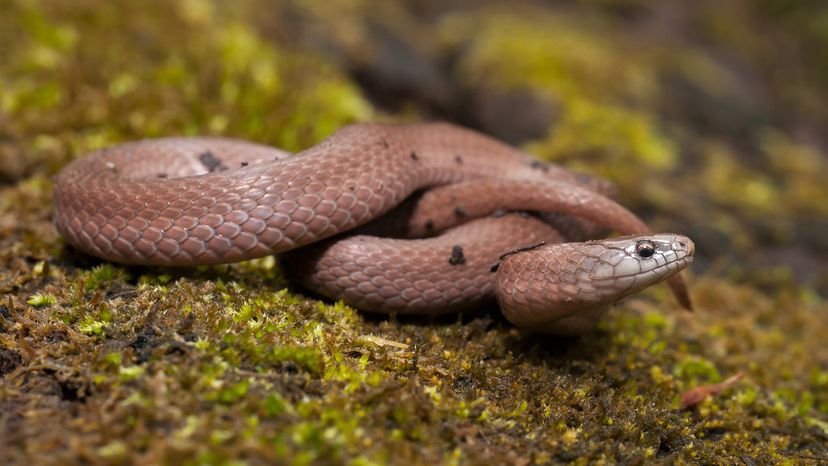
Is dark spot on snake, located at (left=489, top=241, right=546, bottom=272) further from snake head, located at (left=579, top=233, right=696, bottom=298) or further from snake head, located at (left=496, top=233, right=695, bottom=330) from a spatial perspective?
snake head, located at (left=579, top=233, right=696, bottom=298)

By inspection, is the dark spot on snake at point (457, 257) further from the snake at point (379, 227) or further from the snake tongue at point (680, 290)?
the snake tongue at point (680, 290)

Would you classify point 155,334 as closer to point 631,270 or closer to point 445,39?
point 631,270

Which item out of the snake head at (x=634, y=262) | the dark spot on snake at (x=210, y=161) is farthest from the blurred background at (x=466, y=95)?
the snake head at (x=634, y=262)

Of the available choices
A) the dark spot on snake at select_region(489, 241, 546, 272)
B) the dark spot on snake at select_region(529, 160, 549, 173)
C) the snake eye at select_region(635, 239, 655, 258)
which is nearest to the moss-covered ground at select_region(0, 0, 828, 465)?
the dark spot on snake at select_region(489, 241, 546, 272)

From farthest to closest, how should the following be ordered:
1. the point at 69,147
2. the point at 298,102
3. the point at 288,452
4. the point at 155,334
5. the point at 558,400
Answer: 1. the point at 298,102
2. the point at 69,147
3. the point at 558,400
4. the point at 155,334
5. the point at 288,452

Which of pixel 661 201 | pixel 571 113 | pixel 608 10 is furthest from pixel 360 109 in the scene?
pixel 608 10

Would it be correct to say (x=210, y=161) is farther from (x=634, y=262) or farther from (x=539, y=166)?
(x=634, y=262)
